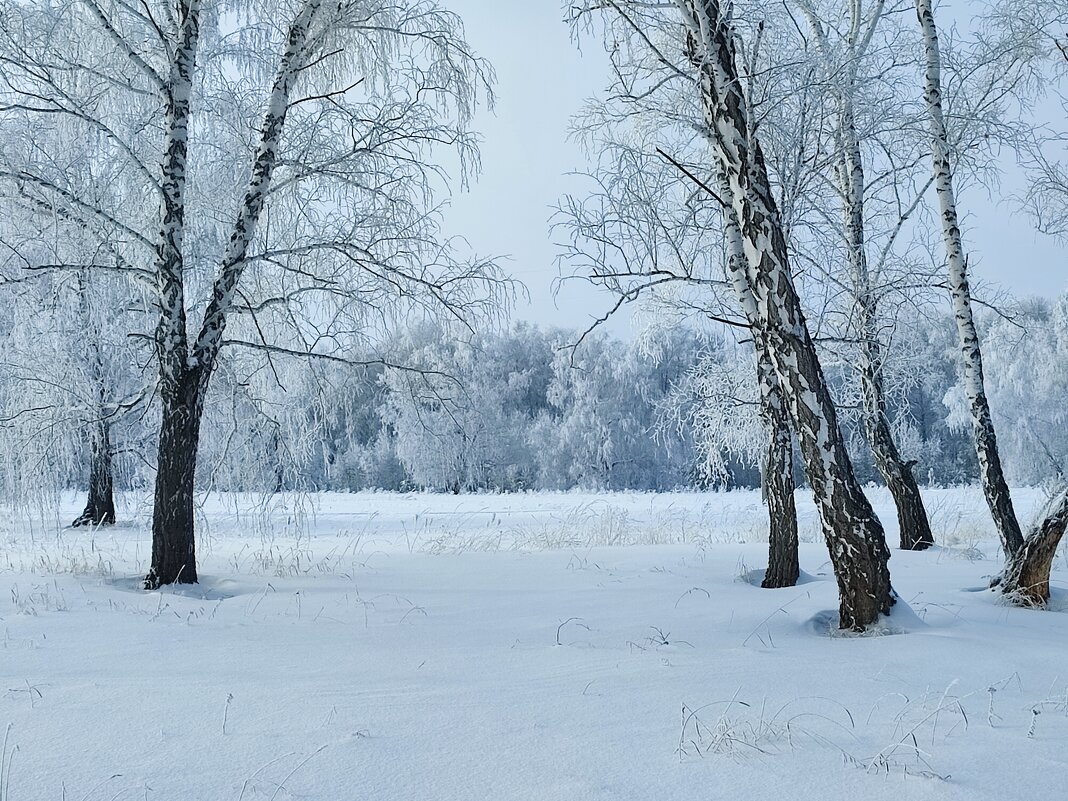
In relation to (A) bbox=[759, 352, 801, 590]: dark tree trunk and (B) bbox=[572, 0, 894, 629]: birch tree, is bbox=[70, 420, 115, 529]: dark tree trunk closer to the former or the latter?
(A) bbox=[759, 352, 801, 590]: dark tree trunk

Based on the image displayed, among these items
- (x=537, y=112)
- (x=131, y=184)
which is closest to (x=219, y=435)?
(x=131, y=184)

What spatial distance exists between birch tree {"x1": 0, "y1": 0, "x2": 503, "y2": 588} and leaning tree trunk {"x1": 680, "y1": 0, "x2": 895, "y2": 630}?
2.63 m

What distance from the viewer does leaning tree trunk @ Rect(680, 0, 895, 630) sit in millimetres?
4480

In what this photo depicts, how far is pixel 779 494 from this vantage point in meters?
6.86

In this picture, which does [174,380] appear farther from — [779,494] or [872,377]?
[872,377]

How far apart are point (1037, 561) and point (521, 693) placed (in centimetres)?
418

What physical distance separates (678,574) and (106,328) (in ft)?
34.7

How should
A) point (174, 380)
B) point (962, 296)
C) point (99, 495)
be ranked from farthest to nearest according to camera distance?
point (99, 495), point (962, 296), point (174, 380)

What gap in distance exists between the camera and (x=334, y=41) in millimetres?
6867

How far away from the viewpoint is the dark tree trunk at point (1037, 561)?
17.4ft

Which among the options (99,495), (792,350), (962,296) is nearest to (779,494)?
(792,350)

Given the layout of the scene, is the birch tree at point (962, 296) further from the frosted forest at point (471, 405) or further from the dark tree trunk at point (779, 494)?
the dark tree trunk at point (779, 494)

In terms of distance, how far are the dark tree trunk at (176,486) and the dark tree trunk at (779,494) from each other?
4789mm

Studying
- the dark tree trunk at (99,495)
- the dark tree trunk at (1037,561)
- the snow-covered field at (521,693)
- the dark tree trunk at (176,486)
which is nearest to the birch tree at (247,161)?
the dark tree trunk at (176,486)
